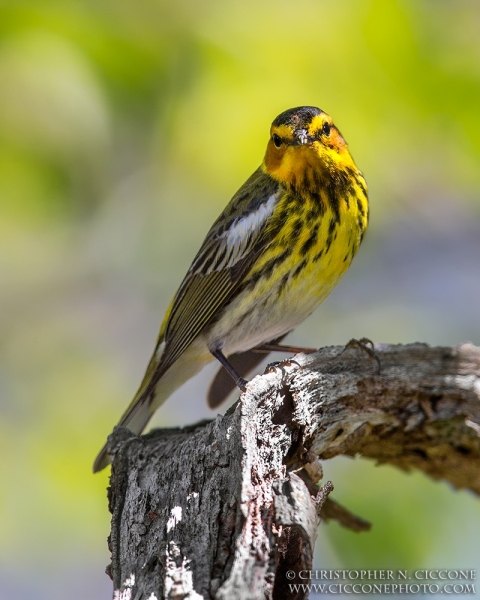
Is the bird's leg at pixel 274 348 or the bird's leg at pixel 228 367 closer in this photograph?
the bird's leg at pixel 228 367

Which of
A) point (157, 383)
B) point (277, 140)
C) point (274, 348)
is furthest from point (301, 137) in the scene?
point (157, 383)

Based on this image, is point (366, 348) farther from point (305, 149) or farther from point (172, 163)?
point (172, 163)

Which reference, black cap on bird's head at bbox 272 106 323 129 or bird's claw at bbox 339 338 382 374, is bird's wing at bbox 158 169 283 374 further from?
bird's claw at bbox 339 338 382 374

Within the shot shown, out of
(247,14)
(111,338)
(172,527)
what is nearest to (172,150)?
(247,14)

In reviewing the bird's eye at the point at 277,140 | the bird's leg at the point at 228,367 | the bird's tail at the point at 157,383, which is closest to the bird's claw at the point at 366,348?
the bird's leg at the point at 228,367

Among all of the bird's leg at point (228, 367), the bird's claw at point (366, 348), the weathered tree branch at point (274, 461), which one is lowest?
the weathered tree branch at point (274, 461)

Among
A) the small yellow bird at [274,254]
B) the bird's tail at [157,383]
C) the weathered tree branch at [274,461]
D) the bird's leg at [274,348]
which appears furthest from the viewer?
the bird's leg at [274,348]

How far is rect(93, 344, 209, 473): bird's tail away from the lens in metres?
4.43

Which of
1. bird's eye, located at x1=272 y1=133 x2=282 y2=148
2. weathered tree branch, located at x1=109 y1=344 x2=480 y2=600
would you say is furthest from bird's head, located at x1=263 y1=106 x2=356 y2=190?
weathered tree branch, located at x1=109 y1=344 x2=480 y2=600

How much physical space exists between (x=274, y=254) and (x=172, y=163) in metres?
1.36

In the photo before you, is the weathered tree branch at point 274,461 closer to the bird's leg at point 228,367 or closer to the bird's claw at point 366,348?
the bird's claw at point 366,348

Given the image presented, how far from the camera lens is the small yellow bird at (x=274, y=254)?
162 inches

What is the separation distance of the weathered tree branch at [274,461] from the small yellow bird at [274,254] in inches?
24.3

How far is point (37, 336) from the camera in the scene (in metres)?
5.73
